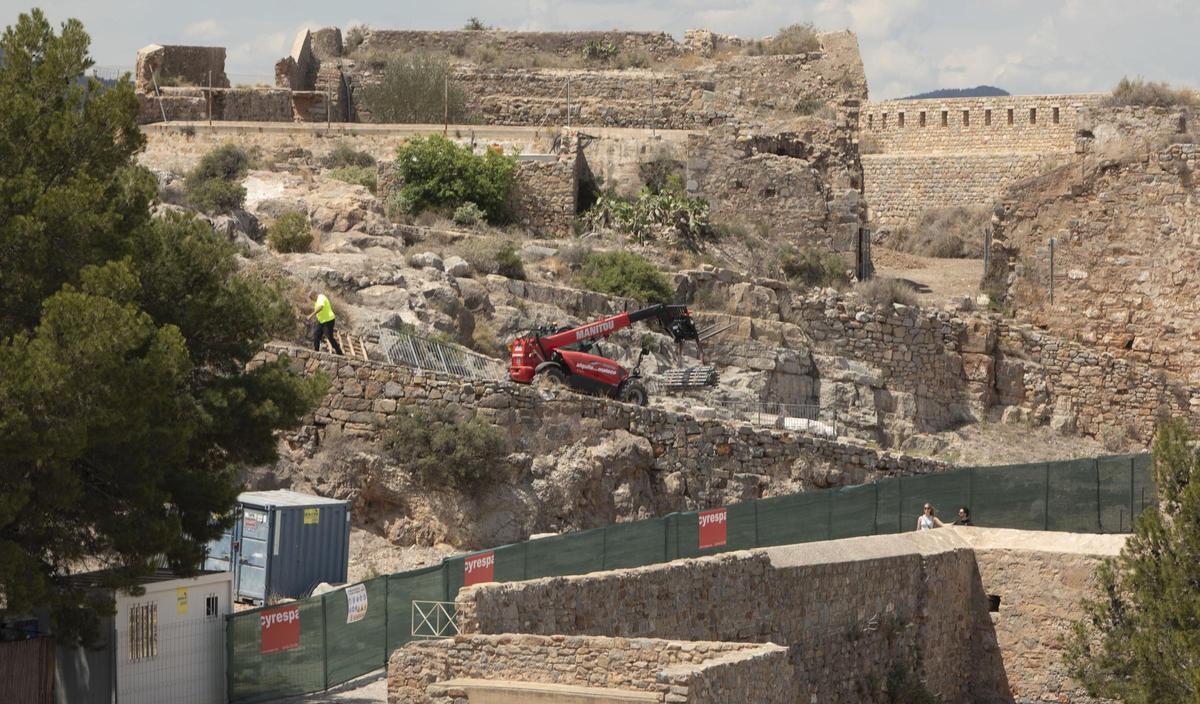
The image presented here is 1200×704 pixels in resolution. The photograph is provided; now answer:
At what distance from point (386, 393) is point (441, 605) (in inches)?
213

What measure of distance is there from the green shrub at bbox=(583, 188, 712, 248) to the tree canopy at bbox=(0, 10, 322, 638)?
45.3 feet

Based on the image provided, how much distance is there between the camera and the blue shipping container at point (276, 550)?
20391mm

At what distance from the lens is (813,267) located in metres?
32.9

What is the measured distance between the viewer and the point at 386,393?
2381 cm

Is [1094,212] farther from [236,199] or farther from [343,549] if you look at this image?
[343,549]

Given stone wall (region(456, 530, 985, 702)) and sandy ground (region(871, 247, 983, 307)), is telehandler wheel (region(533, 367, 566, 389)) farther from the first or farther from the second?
sandy ground (region(871, 247, 983, 307))

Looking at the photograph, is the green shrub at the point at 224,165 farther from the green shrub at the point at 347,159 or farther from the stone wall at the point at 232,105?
the stone wall at the point at 232,105

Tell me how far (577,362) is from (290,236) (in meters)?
5.21

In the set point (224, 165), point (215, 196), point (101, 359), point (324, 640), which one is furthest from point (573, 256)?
point (101, 359)

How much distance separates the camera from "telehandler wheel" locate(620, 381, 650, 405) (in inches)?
1002

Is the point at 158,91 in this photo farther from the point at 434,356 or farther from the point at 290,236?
the point at 434,356

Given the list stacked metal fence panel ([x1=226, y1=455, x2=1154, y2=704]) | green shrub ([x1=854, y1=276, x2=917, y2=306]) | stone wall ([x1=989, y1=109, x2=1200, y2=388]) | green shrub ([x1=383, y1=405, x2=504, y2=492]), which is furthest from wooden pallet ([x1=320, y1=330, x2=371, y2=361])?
stone wall ([x1=989, y1=109, x2=1200, y2=388])

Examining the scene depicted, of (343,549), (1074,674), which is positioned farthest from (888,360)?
(343,549)

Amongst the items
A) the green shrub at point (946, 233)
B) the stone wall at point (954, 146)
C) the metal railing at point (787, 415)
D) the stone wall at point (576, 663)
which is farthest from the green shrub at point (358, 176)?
the stone wall at point (576, 663)
